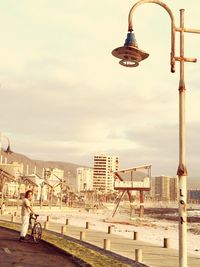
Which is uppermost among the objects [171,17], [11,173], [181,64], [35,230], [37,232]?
[11,173]

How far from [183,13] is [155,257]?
9133 millimetres

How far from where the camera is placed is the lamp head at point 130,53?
352 inches

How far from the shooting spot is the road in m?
11.8

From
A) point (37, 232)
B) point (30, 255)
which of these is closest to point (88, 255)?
point (30, 255)

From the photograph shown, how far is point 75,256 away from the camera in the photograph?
13211 mm

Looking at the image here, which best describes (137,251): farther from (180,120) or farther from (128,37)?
(128,37)

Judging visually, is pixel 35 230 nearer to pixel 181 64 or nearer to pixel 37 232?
pixel 37 232

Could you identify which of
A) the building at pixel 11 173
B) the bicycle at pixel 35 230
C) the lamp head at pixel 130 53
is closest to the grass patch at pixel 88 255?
the bicycle at pixel 35 230

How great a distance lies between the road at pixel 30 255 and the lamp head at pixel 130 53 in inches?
256

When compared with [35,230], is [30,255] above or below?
below

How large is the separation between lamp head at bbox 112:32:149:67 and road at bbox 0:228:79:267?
6513 mm

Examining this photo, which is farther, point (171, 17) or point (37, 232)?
point (37, 232)

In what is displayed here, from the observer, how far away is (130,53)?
898 centimetres

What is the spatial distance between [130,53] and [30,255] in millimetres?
7951
